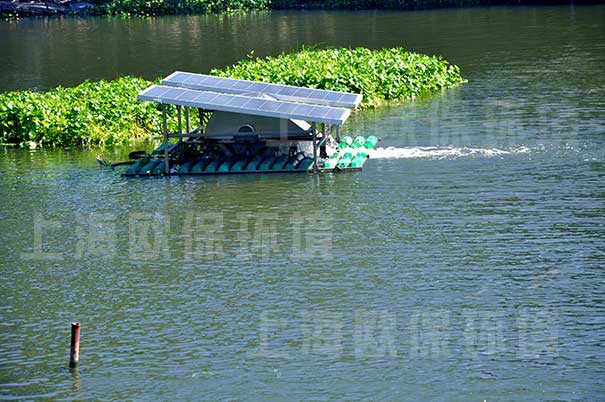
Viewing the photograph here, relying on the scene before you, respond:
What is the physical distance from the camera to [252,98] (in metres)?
33.7

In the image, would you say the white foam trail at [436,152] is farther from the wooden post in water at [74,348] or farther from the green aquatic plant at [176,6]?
the green aquatic plant at [176,6]

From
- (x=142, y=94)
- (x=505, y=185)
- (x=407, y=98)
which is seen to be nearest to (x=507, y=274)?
(x=505, y=185)

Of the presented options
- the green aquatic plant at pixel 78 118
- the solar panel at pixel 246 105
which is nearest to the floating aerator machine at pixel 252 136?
the solar panel at pixel 246 105

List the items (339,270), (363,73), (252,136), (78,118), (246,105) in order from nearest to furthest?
1. (339,270)
2. (246,105)
3. (252,136)
4. (78,118)
5. (363,73)

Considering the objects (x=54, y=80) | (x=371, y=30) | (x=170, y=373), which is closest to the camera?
(x=170, y=373)

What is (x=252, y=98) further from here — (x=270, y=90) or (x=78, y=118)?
(x=78, y=118)

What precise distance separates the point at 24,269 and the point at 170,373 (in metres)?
7.32

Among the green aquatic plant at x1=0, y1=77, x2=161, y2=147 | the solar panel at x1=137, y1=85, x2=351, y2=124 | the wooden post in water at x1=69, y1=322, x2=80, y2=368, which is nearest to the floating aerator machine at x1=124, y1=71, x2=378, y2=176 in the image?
the solar panel at x1=137, y1=85, x2=351, y2=124

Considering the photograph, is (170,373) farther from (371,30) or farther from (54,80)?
(371,30)

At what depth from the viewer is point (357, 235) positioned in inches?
1040

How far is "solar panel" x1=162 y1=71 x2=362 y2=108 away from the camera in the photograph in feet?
113

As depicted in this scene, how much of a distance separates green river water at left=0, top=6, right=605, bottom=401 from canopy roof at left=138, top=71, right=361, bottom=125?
1.94m

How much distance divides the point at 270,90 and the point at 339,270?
1267 centimetres

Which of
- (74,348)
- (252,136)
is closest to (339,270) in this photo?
(74,348)
